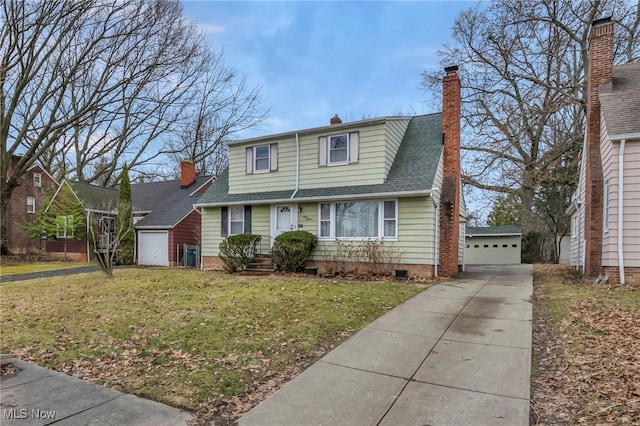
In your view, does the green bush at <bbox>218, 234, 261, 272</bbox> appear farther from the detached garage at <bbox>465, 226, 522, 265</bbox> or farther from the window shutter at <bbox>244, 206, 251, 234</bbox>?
the detached garage at <bbox>465, 226, 522, 265</bbox>

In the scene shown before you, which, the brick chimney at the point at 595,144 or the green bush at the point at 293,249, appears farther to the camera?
the green bush at the point at 293,249

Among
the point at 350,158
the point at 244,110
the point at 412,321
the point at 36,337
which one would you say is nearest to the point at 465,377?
the point at 412,321

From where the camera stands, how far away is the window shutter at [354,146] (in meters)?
13.3

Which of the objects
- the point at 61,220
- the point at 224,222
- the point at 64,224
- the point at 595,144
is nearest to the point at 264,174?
the point at 224,222

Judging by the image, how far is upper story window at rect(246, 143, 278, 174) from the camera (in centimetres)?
1509

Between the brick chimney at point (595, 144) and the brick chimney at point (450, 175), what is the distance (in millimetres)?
3756

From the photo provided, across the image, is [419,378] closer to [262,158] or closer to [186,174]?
[262,158]

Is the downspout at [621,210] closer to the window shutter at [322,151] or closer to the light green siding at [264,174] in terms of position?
the window shutter at [322,151]

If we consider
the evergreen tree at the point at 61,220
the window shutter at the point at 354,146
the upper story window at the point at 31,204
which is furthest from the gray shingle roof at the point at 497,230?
the upper story window at the point at 31,204

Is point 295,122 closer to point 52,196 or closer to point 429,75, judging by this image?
point 429,75

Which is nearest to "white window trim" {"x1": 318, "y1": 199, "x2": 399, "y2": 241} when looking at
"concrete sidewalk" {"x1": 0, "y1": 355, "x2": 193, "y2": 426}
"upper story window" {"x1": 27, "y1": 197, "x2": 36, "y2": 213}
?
"concrete sidewalk" {"x1": 0, "y1": 355, "x2": 193, "y2": 426}

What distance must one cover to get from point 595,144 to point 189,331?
39.7 feet

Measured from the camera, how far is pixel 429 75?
22.1 meters

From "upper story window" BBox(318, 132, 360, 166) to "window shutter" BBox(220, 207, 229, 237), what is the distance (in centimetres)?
483
